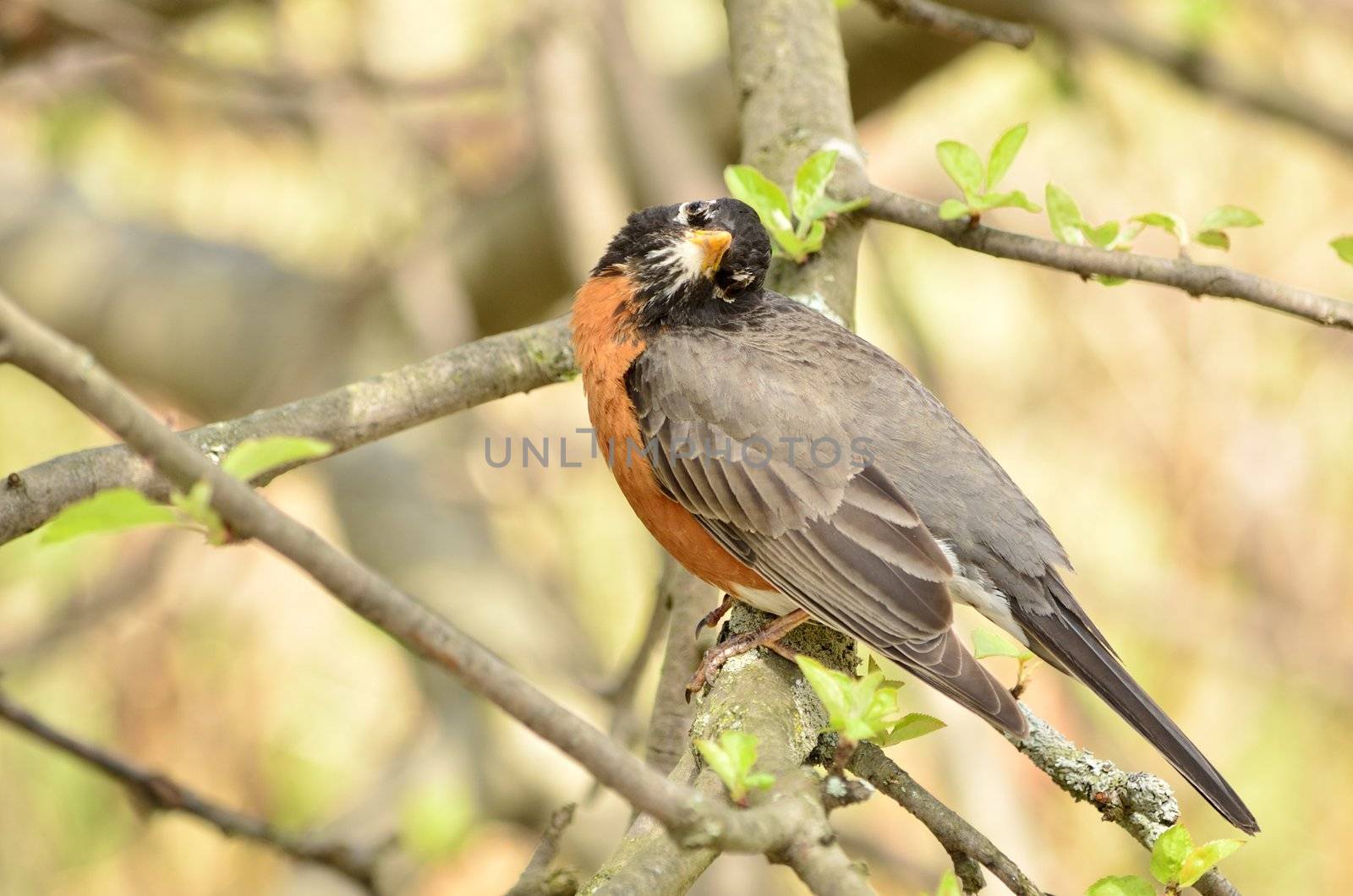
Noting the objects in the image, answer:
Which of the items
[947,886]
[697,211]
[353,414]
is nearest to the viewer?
[947,886]

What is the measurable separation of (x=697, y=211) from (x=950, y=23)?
1.05 metres

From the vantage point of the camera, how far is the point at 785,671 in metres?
2.68

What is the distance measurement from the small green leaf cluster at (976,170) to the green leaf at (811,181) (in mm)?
255

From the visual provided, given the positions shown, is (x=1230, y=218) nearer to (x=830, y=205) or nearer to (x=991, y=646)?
(x=830, y=205)

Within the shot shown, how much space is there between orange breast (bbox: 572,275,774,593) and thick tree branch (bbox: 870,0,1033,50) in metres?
1.21

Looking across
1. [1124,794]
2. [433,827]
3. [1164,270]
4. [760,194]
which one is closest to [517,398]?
[433,827]

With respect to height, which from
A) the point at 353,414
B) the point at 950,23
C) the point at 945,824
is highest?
the point at 950,23

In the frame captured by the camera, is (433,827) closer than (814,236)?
No

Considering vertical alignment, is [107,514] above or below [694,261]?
below

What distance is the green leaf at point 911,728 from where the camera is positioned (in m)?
2.28

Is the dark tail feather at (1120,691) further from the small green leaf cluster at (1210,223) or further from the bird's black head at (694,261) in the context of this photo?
the bird's black head at (694,261)

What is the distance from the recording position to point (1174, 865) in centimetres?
222

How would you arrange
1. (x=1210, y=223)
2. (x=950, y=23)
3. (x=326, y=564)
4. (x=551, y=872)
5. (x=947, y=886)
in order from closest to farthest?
Answer: (x=326, y=564) → (x=947, y=886) → (x=551, y=872) → (x=1210, y=223) → (x=950, y=23)

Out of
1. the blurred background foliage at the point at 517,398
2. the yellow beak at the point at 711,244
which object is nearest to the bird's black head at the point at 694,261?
the yellow beak at the point at 711,244
